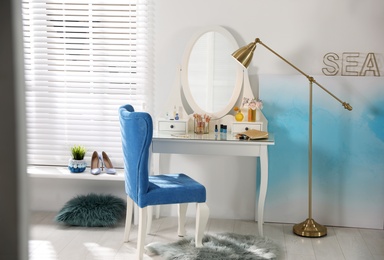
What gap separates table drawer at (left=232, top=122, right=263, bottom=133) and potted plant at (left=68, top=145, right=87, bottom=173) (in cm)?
116

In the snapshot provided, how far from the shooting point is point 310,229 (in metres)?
3.77

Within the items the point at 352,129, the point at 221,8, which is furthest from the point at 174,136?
the point at 352,129

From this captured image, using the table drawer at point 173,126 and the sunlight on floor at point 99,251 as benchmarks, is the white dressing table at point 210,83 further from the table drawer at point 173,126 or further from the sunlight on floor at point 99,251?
the sunlight on floor at point 99,251

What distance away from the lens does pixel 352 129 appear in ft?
12.9

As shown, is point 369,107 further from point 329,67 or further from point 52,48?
point 52,48

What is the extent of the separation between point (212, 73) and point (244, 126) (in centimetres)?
48

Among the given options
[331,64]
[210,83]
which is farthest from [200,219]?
[331,64]

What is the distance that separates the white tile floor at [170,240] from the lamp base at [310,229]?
1.5 inches

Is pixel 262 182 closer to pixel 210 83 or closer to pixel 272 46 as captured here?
pixel 210 83

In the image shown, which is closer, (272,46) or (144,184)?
(144,184)

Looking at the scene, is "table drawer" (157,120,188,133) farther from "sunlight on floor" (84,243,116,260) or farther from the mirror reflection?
"sunlight on floor" (84,243,116,260)

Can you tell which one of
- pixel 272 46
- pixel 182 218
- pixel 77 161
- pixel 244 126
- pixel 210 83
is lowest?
pixel 182 218

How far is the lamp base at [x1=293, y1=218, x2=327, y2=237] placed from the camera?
12.3 feet

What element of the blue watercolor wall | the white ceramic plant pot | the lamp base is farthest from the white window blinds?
the lamp base
